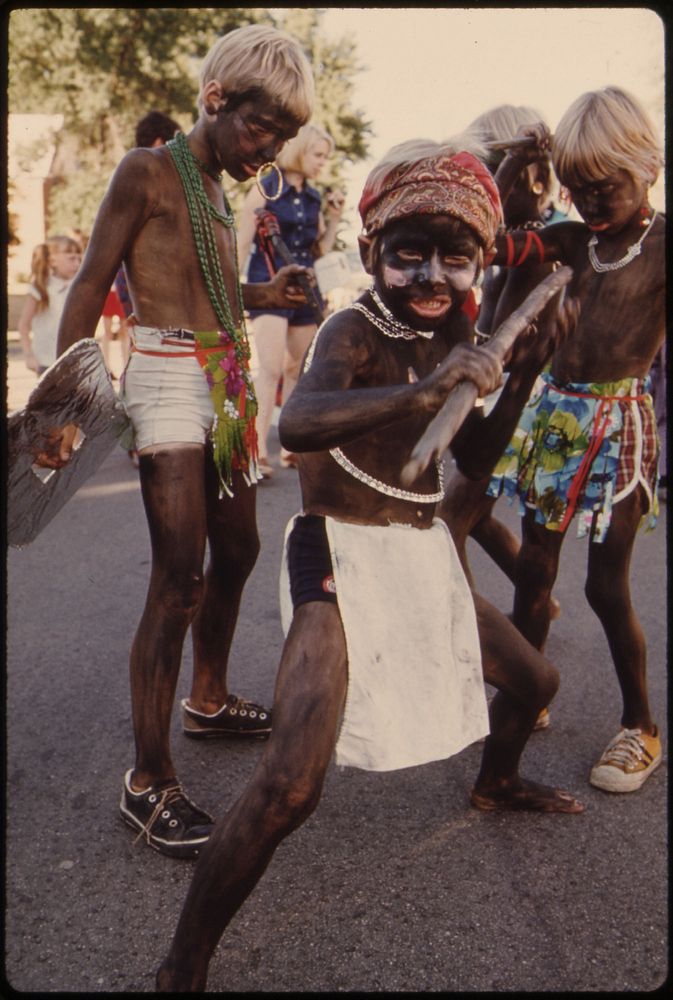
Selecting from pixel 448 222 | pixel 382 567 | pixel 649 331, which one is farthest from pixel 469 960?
pixel 649 331

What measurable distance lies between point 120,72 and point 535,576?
23552 mm

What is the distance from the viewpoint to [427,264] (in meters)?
2.03

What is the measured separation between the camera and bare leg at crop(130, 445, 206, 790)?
257cm

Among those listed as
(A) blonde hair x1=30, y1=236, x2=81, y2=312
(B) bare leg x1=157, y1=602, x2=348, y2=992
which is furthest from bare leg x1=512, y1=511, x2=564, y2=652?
(A) blonde hair x1=30, y1=236, x2=81, y2=312

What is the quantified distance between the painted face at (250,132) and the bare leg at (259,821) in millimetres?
1460

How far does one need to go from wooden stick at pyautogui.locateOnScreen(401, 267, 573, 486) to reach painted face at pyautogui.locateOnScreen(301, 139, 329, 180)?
446 centimetres

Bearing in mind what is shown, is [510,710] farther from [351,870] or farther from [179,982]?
[179,982]

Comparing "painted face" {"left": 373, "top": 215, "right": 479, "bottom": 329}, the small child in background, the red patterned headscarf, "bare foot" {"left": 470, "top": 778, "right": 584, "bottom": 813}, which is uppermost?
the red patterned headscarf

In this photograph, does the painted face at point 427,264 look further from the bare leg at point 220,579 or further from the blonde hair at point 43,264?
the blonde hair at point 43,264

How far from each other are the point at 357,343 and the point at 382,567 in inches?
19.8

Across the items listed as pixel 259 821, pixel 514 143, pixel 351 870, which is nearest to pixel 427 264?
pixel 259 821

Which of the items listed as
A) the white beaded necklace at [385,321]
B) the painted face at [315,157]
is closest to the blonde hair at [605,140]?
the white beaded necklace at [385,321]

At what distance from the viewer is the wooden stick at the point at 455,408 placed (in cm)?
→ 142

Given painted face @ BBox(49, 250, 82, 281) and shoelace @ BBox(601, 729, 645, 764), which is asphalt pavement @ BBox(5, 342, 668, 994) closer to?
shoelace @ BBox(601, 729, 645, 764)
